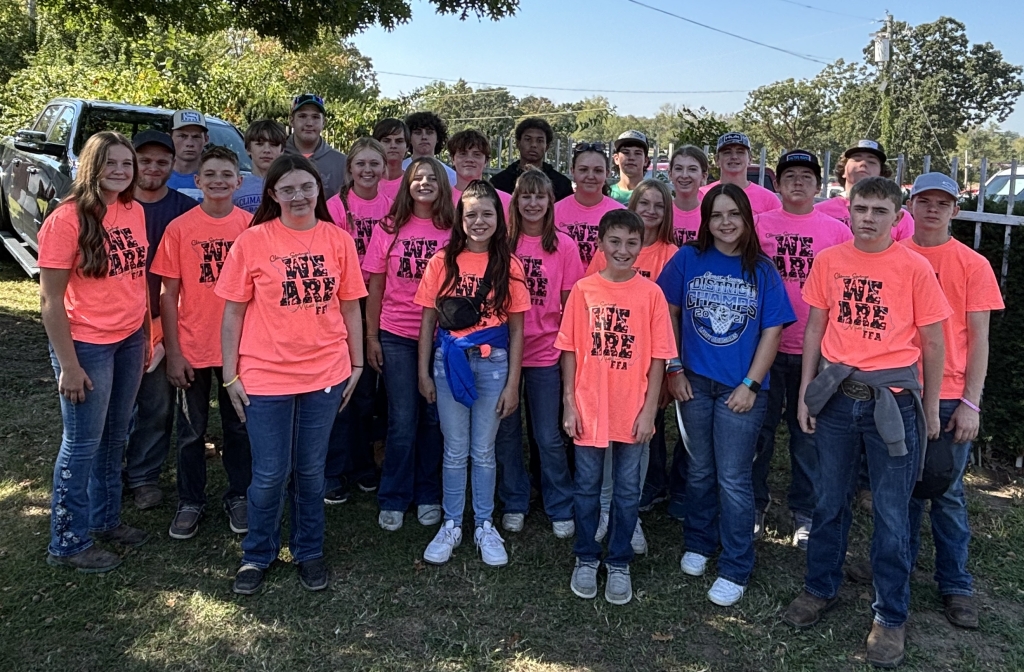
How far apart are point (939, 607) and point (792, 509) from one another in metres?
0.88

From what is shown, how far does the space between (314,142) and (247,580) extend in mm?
2915

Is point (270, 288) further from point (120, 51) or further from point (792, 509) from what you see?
point (120, 51)

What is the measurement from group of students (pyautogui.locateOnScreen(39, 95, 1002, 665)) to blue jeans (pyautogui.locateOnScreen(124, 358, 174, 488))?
2 centimetres

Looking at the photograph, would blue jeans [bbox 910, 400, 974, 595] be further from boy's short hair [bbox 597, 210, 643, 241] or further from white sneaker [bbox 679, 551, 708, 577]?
boy's short hair [bbox 597, 210, 643, 241]

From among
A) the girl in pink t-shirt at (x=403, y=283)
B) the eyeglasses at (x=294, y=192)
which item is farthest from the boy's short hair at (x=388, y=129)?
the eyeglasses at (x=294, y=192)

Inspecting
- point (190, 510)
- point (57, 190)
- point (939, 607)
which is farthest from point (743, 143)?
point (57, 190)

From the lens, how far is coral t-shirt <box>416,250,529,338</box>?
380 cm

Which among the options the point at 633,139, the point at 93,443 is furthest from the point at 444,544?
the point at 633,139

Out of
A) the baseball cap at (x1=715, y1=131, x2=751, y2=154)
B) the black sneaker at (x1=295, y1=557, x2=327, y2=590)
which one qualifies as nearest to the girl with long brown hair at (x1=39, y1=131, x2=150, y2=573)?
the black sneaker at (x1=295, y1=557, x2=327, y2=590)

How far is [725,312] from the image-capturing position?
3.61 m

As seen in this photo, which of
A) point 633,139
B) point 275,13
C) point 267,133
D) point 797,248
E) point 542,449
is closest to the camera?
point 797,248

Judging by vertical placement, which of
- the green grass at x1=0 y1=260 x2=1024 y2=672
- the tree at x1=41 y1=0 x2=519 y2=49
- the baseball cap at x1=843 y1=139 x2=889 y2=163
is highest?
the tree at x1=41 y1=0 x2=519 y2=49

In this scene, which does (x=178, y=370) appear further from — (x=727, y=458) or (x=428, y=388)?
(x=727, y=458)

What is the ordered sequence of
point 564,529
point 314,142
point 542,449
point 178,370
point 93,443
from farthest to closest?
point 314,142 < point 564,529 < point 542,449 < point 178,370 < point 93,443
